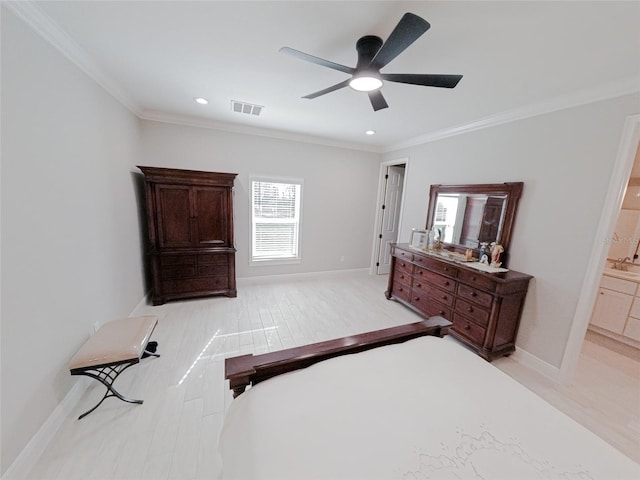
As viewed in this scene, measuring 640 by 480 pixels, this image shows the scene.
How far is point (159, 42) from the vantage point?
66.8 inches

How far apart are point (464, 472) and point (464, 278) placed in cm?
212

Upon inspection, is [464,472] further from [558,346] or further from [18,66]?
[18,66]

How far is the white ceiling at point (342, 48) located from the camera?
1.31 meters

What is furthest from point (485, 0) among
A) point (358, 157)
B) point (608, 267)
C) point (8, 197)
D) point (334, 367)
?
point (608, 267)

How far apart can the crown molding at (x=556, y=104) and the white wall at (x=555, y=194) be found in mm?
45

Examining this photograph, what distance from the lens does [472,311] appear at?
8.23 ft

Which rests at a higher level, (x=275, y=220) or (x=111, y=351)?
(x=275, y=220)

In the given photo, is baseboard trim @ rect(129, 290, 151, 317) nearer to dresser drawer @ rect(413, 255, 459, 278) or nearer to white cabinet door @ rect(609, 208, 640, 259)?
dresser drawer @ rect(413, 255, 459, 278)

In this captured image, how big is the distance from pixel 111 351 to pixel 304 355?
4.55 feet

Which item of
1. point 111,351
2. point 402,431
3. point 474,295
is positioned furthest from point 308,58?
point 474,295

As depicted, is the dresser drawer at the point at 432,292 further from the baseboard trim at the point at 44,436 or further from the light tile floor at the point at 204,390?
the baseboard trim at the point at 44,436

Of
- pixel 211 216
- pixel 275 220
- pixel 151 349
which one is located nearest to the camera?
pixel 151 349

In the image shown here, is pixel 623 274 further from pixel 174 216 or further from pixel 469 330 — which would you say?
pixel 174 216

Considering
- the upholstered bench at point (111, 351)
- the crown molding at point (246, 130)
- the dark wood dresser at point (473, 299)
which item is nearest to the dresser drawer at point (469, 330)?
the dark wood dresser at point (473, 299)
